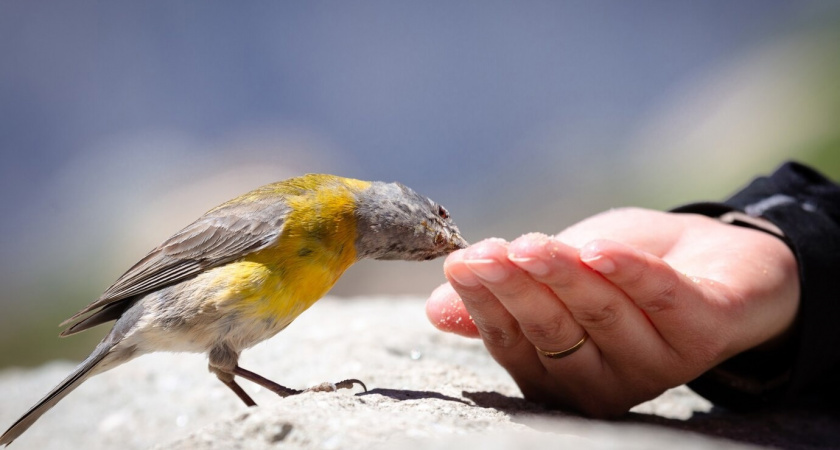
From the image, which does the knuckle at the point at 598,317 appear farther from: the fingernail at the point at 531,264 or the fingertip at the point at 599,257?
the fingernail at the point at 531,264

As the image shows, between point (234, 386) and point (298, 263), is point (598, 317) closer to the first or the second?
point (298, 263)

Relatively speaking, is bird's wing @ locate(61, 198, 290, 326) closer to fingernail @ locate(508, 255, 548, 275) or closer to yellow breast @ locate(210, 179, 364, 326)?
yellow breast @ locate(210, 179, 364, 326)

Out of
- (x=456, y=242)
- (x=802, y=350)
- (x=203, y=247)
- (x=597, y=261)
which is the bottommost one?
(x=802, y=350)

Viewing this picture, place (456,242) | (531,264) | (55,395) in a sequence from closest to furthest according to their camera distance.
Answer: (531,264) < (55,395) < (456,242)

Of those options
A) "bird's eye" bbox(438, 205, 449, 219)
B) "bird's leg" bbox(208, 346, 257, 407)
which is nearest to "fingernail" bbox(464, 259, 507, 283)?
"bird's eye" bbox(438, 205, 449, 219)

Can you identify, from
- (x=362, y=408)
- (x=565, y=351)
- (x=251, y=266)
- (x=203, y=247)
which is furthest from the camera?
(x=203, y=247)

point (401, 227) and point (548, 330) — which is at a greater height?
point (401, 227)

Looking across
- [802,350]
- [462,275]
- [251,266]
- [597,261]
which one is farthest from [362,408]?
[802,350]
